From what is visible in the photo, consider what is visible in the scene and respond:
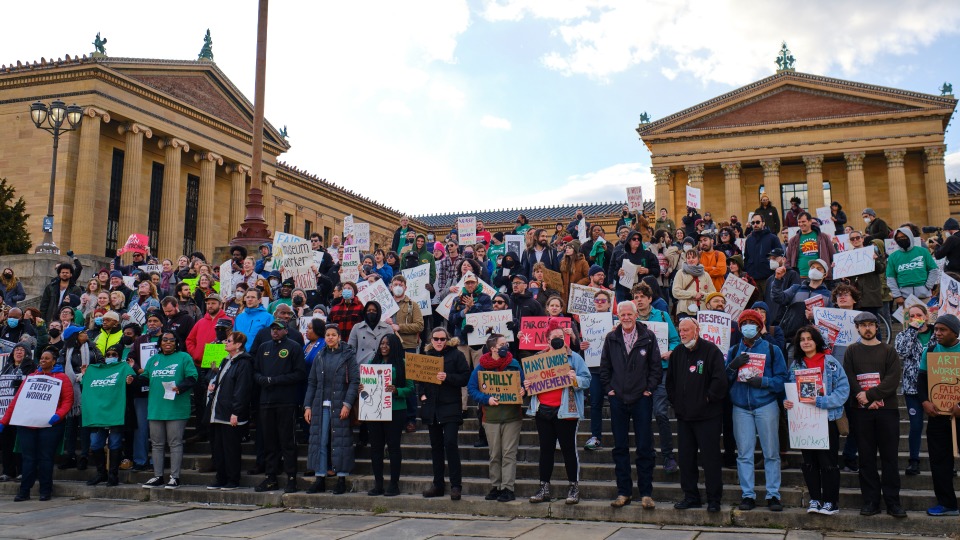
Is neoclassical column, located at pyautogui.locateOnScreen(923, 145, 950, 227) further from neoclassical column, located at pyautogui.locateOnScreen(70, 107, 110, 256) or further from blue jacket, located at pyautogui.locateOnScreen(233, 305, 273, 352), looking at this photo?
neoclassical column, located at pyautogui.locateOnScreen(70, 107, 110, 256)

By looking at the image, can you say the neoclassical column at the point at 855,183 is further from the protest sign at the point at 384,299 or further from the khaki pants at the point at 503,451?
the khaki pants at the point at 503,451

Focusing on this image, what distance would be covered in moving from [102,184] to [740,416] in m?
36.0

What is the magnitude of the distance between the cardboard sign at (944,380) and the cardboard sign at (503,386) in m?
4.59

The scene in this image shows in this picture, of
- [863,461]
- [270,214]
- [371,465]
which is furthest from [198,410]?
[270,214]

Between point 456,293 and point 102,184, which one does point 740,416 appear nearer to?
point 456,293

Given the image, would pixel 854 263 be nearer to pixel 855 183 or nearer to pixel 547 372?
pixel 547 372

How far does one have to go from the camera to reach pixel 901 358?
872cm

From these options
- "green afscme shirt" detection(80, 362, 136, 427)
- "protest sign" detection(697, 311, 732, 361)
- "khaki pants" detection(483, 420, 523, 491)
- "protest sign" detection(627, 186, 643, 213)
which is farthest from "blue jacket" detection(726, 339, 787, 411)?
"protest sign" detection(627, 186, 643, 213)

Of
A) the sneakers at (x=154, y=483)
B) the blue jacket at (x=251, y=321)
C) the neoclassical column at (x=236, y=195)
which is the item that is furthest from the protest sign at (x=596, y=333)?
the neoclassical column at (x=236, y=195)

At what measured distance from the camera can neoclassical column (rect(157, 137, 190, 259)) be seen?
130 ft

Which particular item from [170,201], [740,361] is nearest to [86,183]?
[170,201]

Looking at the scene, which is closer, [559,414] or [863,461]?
[863,461]

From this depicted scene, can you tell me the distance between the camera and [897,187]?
145 ft

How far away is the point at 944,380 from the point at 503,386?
16.1 feet
